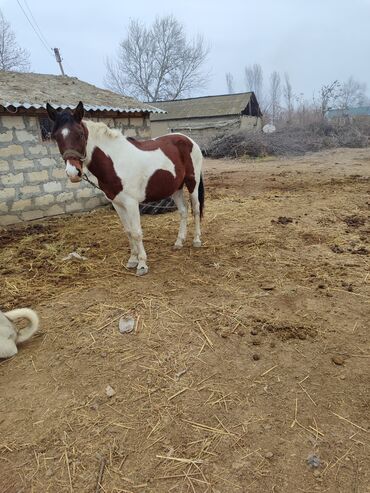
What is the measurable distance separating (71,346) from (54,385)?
17.7 inches

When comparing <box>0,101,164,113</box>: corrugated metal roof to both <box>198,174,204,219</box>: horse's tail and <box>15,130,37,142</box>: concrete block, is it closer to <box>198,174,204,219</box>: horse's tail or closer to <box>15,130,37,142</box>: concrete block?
→ <box>15,130,37,142</box>: concrete block

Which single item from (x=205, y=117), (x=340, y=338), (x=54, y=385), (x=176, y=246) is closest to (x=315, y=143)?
(x=205, y=117)

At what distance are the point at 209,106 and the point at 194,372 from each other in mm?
28043

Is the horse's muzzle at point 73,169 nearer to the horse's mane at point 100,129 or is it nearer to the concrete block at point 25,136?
the horse's mane at point 100,129

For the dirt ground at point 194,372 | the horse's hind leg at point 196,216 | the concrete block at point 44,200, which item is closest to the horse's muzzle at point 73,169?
the dirt ground at point 194,372

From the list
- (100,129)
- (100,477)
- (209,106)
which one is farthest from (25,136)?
(209,106)

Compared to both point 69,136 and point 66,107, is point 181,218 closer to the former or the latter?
point 69,136

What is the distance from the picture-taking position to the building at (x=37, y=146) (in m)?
6.37

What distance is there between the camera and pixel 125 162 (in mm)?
3840

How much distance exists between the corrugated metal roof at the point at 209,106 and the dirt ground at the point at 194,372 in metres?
23.6

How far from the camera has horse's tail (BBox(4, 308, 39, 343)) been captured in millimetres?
2826

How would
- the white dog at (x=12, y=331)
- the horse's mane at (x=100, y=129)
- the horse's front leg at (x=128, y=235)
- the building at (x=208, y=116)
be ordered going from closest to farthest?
the white dog at (x=12, y=331)
the horse's mane at (x=100, y=129)
the horse's front leg at (x=128, y=235)
the building at (x=208, y=116)

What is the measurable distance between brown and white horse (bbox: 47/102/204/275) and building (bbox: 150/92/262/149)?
1969cm

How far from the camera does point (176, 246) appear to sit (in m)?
5.01
